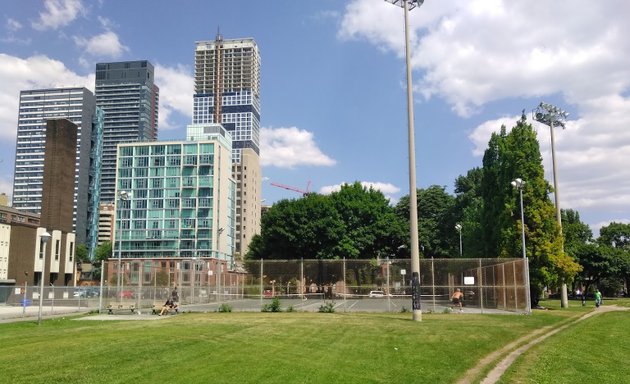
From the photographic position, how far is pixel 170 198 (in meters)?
145

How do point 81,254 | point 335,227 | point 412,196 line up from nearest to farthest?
point 412,196 < point 335,227 < point 81,254

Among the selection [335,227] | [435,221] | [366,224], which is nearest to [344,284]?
[335,227]

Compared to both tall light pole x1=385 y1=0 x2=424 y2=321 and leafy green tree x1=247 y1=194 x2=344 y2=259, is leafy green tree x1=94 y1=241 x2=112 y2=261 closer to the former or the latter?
leafy green tree x1=247 y1=194 x2=344 y2=259

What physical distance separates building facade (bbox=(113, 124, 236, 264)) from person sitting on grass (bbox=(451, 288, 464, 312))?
375ft

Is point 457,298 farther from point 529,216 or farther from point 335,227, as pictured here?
point 335,227

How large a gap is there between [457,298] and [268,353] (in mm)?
21053

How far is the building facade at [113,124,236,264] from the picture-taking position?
14300 cm

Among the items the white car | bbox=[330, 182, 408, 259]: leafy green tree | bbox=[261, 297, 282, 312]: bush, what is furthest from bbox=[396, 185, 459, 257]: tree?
bbox=[261, 297, 282, 312]: bush

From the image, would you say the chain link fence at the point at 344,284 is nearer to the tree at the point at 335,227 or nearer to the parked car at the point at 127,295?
the parked car at the point at 127,295

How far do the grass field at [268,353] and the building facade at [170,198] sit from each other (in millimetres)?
123805

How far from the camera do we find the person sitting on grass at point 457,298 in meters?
32.0

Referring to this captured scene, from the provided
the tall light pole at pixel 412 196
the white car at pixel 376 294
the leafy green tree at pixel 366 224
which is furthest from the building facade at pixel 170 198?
the tall light pole at pixel 412 196

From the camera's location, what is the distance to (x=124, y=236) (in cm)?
14500

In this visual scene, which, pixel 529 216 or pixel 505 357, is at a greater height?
pixel 529 216
